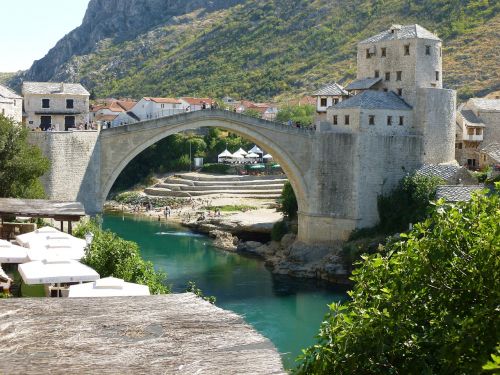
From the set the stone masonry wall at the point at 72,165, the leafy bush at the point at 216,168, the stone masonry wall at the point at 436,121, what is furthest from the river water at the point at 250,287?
the leafy bush at the point at 216,168

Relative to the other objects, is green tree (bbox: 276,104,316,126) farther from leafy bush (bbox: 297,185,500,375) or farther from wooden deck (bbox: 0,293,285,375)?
wooden deck (bbox: 0,293,285,375)

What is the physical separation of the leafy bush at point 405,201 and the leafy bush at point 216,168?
30130mm

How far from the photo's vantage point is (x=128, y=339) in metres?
7.42

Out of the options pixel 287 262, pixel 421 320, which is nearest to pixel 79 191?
pixel 287 262

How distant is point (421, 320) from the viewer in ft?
31.8

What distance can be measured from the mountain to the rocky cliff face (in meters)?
0.16

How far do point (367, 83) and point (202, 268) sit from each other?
12.1 m

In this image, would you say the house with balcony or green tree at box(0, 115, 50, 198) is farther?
the house with balcony

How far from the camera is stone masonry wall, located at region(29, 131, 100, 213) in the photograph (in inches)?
1256

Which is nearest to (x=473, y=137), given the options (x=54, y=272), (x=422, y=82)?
(x=422, y=82)

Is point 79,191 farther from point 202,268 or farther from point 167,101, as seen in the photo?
point 167,101

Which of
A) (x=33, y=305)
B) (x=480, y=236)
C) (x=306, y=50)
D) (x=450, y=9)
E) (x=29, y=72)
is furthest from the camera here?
(x=29, y=72)

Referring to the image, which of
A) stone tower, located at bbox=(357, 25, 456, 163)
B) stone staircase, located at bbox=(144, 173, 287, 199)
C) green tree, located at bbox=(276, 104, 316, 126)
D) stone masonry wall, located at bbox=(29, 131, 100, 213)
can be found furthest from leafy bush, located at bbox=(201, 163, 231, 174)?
stone masonry wall, located at bbox=(29, 131, 100, 213)

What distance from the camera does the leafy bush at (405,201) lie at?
3566 centimetres
